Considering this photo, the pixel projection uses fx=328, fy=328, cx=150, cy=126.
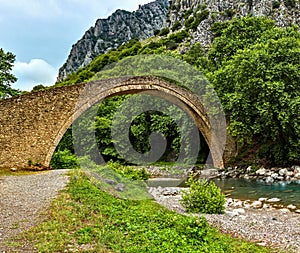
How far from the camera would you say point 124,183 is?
9.32m

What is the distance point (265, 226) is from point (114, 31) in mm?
104300

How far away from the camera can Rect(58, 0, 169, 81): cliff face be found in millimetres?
99875

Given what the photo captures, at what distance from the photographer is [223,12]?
49.5 m

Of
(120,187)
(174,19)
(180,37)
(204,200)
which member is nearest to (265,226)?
(204,200)

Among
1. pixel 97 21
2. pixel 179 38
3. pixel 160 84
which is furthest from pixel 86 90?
pixel 97 21

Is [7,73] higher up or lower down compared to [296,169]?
higher up

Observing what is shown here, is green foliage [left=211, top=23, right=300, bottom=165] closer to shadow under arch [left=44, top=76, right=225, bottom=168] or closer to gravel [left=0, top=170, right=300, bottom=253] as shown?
shadow under arch [left=44, top=76, right=225, bottom=168]

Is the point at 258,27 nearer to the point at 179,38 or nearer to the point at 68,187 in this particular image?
the point at 68,187

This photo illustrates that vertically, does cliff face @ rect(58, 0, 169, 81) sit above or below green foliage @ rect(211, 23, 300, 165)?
above

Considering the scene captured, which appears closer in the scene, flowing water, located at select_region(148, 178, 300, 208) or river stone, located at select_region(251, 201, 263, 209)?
river stone, located at select_region(251, 201, 263, 209)

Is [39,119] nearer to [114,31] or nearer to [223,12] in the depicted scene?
[223,12]

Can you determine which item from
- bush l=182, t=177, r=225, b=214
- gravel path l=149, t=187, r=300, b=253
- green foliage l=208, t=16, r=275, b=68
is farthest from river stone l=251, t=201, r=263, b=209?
green foliage l=208, t=16, r=275, b=68

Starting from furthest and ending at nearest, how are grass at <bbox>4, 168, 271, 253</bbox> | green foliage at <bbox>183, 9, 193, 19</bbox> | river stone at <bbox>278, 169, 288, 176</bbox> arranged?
1. green foliage at <bbox>183, 9, 193, 19</bbox>
2. river stone at <bbox>278, 169, 288, 176</bbox>
3. grass at <bbox>4, 168, 271, 253</bbox>

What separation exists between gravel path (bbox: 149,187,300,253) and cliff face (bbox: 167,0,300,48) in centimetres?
3398
